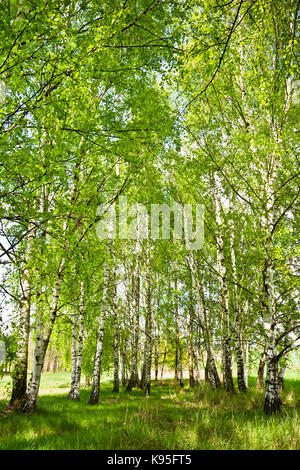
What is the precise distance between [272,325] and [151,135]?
448 cm

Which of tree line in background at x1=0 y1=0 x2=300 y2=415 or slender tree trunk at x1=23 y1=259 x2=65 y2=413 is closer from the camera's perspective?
tree line in background at x1=0 y1=0 x2=300 y2=415

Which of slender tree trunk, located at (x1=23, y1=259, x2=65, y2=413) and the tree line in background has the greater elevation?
the tree line in background

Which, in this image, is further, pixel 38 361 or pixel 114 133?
pixel 38 361

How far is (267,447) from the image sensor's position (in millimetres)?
3412

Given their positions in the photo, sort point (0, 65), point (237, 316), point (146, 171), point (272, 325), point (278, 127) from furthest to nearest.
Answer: point (146, 171)
point (237, 316)
point (278, 127)
point (272, 325)
point (0, 65)

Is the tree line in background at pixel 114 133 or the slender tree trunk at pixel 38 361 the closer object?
the tree line in background at pixel 114 133

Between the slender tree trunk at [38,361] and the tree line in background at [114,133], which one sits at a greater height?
the tree line in background at [114,133]

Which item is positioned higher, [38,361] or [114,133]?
[114,133]

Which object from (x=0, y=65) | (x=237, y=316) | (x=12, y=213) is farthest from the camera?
(x=237, y=316)

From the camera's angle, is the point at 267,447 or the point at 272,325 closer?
the point at 267,447

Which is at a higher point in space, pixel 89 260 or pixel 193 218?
pixel 193 218
